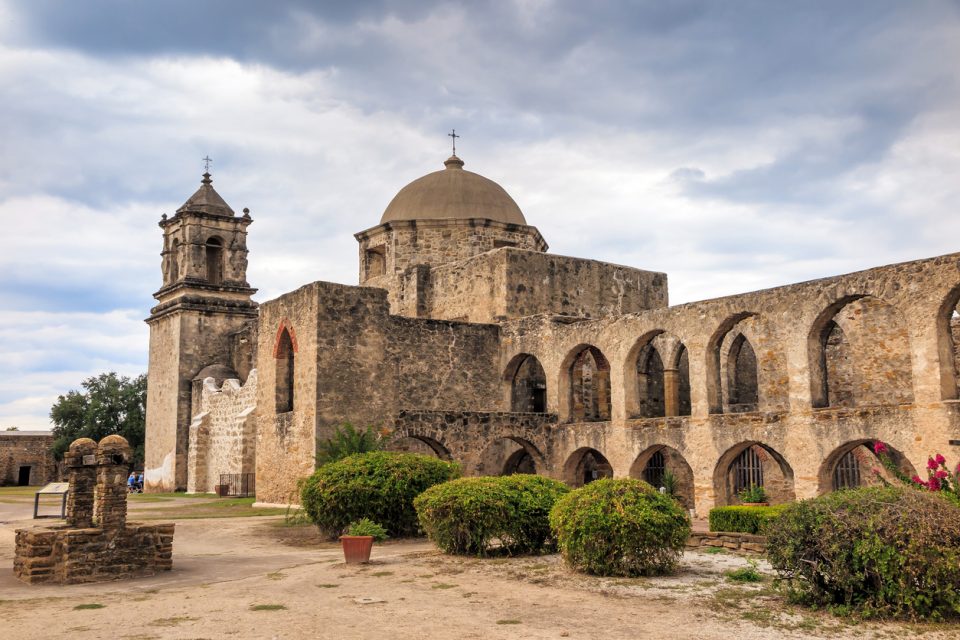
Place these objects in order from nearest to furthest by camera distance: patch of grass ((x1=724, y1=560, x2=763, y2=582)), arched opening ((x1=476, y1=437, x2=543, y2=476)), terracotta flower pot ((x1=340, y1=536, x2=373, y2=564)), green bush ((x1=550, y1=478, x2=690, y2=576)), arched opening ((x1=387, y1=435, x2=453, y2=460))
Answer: patch of grass ((x1=724, y1=560, x2=763, y2=582)), green bush ((x1=550, y1=478, x2=690, y2=576)), terracotta flower pot ((x1=340, y1=536, x2=373, y2=564)), arched opening ((x1=387, y1=435, x2=453, y2=460)), arched opening ((x1=476, y1=437, x2=543, y2=476))

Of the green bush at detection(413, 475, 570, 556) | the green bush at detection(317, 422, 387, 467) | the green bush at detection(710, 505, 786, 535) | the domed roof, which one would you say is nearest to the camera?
the green bush at detection(413, 475, 570, 556)

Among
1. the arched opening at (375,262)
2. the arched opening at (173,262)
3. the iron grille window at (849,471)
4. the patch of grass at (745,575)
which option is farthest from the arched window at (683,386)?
the arched opening at (173,262)

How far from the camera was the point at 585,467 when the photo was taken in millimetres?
24219

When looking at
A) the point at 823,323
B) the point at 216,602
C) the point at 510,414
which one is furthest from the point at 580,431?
the point at 216,602

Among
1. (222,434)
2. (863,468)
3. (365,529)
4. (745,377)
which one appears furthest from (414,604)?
(222,434)

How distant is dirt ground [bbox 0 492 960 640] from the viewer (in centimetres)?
771

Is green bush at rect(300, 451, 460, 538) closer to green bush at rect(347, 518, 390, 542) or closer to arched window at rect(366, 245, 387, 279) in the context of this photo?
green bush at rect(347, 518, 390, 542)

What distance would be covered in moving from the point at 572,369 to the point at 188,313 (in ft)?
52.9

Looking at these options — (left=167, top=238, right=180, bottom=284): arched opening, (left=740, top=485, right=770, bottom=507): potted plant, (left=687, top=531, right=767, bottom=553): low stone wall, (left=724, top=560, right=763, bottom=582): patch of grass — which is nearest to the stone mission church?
A: (left=740, top=485, right=770, bottom=507): potted plant

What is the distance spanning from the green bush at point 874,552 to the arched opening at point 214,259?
96.5ft

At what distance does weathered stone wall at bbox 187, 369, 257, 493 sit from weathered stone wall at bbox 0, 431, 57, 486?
18.5 meters

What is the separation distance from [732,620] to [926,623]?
5.14 feet

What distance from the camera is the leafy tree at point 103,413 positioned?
4219 centimetres

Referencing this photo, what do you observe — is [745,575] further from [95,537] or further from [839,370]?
[839,370]
